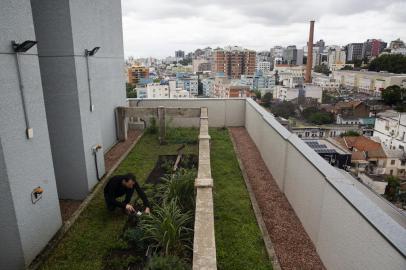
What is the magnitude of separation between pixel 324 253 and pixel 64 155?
4894 mm

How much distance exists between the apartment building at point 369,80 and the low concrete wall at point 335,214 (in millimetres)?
76360

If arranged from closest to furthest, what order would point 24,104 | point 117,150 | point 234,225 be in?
1. point 24,104
2. point 234,225
3. point 117,150

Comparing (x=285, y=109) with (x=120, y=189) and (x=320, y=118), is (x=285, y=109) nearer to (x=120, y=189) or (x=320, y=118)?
(x=320, y=118)

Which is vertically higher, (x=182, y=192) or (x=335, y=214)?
(x=335, y=214)

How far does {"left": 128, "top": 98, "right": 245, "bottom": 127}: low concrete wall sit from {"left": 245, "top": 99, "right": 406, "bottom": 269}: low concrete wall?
511 centimetres

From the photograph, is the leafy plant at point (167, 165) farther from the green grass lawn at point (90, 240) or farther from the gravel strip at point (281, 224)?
the gravel strip at point (281, 224)

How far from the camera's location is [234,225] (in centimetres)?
446

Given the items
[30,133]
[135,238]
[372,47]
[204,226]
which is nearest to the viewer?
[204,226]

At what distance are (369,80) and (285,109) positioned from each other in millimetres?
40478

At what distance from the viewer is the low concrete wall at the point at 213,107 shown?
10945 mm

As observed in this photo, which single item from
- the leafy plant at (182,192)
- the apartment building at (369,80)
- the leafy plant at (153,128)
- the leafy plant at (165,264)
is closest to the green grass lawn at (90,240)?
the leafy plant at (182,192)

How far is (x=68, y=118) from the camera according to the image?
518cm

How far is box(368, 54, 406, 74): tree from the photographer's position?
77.5m

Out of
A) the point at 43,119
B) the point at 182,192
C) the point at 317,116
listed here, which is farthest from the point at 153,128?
the point at 317,116
